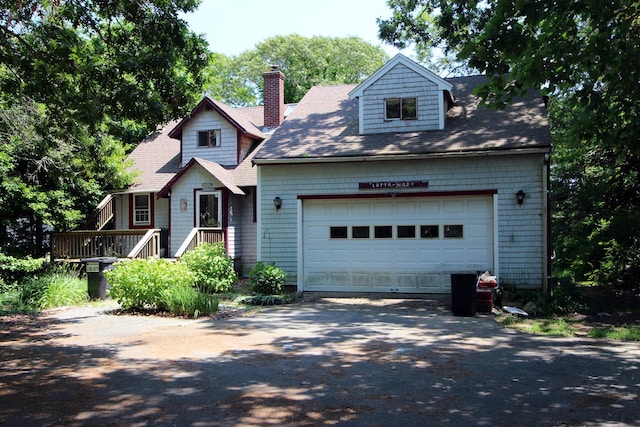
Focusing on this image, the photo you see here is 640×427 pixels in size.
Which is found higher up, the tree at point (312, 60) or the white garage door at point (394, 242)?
the tree at point (312, 60)

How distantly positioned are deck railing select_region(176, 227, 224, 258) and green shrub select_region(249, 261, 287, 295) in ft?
13.1

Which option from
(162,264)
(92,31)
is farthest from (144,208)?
(92,31)

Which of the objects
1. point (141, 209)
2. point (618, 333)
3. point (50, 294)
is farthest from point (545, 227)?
point (141, 209)

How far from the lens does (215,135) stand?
21953mm

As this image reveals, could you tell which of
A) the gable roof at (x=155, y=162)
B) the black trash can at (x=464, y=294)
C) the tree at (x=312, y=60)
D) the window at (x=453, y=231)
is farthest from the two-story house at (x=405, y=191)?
the tree at (x=312, y=60)

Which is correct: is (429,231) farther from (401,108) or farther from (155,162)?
(155,162)

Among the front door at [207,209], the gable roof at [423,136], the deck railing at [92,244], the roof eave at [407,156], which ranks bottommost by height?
the deck railing at [92,244]

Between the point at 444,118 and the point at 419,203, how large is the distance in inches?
112

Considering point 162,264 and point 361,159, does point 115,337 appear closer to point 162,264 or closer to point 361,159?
point 162,264

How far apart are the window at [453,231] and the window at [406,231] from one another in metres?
0.82

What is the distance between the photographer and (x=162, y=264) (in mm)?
12086

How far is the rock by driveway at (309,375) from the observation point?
5.13m

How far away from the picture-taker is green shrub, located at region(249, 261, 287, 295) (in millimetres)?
14055

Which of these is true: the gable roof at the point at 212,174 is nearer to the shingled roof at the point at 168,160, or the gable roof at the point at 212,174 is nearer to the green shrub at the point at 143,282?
the shingled roof at the point at 168,160
